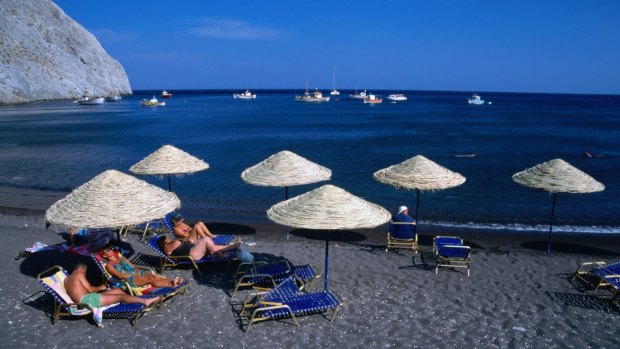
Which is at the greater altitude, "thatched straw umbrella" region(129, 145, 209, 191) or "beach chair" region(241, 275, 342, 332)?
"thatched straw umbrella" region(129, 145, 209, 191)

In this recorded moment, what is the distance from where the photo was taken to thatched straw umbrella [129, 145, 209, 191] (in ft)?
36.2

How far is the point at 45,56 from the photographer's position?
94000 millimetres

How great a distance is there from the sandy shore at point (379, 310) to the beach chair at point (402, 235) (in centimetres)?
22

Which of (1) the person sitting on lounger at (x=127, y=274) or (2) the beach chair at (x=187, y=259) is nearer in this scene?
(1) the person sitting on lounger at (x=127, y=274)

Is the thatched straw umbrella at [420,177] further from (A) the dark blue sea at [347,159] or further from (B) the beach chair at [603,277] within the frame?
(A) the dark blue sea at [347,159]

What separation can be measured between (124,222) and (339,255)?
4.72 meters

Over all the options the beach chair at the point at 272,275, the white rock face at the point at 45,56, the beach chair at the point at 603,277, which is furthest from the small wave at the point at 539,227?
the white rock face at the point at 45,56

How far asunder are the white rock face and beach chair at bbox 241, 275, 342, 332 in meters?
89.9

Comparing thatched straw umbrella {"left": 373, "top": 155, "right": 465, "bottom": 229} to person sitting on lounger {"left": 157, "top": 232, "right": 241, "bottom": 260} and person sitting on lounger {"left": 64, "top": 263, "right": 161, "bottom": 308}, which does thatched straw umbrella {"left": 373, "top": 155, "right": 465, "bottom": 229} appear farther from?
person sitting on lounger {"left": 64, "top": 263, "right": 161, "bottom": 308}

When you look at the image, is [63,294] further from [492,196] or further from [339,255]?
[492,196]

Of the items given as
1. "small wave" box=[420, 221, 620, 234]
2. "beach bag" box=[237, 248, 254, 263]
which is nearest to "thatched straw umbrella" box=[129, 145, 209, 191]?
"beach bag" box=[237, 248, 254, 263]

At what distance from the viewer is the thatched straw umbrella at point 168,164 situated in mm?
11047

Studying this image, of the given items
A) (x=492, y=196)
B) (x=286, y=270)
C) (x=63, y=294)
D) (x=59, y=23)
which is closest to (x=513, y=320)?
(x=286, y=270)

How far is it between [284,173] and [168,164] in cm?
309
